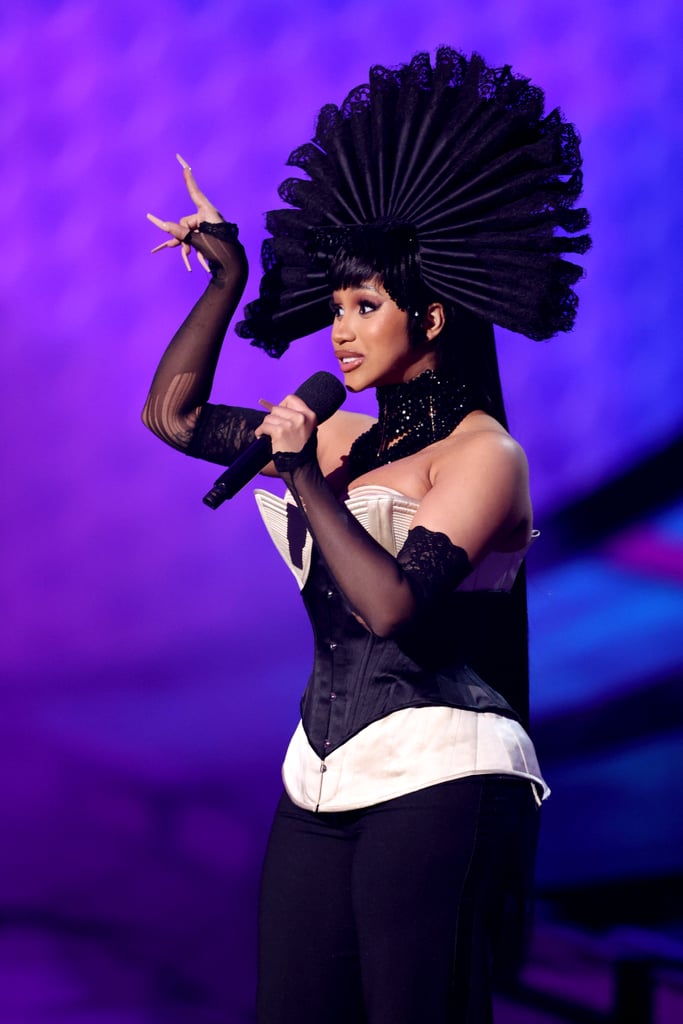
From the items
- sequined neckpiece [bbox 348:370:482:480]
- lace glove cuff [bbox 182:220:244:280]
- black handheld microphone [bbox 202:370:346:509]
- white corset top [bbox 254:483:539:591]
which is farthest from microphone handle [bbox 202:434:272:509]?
lace glove cuff [bbox 182:220:244:280]

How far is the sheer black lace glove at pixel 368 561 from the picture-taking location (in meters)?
1.31

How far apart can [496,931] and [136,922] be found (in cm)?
100

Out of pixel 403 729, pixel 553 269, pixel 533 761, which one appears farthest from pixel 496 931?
pixel 553 269

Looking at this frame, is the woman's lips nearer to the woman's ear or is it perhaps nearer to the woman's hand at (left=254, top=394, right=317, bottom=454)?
the woman's ear

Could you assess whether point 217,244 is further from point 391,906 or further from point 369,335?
point 391,906

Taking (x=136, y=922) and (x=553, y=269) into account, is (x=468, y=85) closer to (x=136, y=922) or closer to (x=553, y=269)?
(x=553, y=269)

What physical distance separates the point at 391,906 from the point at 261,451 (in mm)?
519

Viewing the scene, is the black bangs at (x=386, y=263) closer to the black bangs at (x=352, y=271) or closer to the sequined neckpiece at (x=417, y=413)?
the black bangs at (x=352, y=271)

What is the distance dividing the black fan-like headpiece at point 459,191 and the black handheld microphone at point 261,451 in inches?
6.1

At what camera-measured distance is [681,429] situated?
2.23m

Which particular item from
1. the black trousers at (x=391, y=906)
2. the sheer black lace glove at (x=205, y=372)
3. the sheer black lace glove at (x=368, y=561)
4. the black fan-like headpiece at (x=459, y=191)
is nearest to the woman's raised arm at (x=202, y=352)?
the sheer black lace glove at (x=205, y=372)

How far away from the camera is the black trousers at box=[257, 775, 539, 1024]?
1.38 metres

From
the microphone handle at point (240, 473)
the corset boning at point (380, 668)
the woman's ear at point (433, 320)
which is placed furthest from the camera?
the woman's ear at point (433, 320)

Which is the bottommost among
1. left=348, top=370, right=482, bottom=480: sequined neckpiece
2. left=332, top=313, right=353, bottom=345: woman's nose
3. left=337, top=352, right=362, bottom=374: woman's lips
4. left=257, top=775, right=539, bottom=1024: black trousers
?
left=257, top=775, right=539, bottom=1024: black trousers
